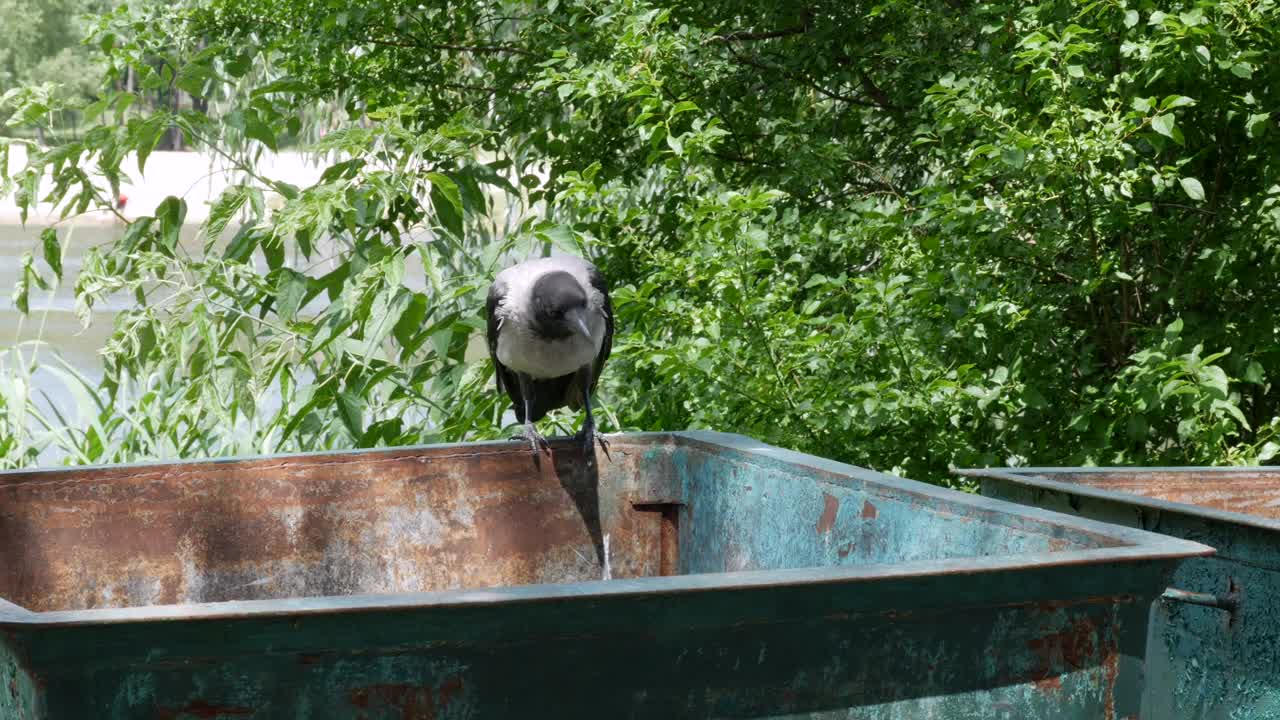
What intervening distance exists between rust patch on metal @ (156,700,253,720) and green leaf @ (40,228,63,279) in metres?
4.75

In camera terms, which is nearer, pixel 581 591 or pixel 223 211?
A: pixel 581 591

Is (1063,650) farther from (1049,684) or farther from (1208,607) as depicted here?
(1208,607)

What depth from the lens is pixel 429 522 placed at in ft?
10.6

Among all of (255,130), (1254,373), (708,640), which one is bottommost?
(708,640)

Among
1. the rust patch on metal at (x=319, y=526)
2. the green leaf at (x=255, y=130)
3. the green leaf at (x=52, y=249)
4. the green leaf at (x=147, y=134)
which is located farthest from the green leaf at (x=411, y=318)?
the rust patch on metal at (x=319, y=526)

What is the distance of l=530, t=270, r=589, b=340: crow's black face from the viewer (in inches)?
165

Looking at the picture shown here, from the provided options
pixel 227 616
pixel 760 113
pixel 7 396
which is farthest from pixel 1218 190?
pixel 7 396

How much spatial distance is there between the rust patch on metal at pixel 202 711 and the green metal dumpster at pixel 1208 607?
5.79ft

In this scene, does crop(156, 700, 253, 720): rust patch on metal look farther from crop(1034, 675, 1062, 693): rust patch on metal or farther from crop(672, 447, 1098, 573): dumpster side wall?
crop(672, 447, 1098, 573): dumpster side wall

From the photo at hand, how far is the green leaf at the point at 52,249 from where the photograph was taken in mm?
5836

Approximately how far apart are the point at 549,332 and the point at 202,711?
2718 millimetres

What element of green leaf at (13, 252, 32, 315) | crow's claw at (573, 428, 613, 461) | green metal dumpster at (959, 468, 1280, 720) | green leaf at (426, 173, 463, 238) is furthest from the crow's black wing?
green leaf at (13, 252, 32, 315)

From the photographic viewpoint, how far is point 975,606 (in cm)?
183

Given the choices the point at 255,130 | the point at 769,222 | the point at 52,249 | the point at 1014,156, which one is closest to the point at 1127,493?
the point at 1014,156
